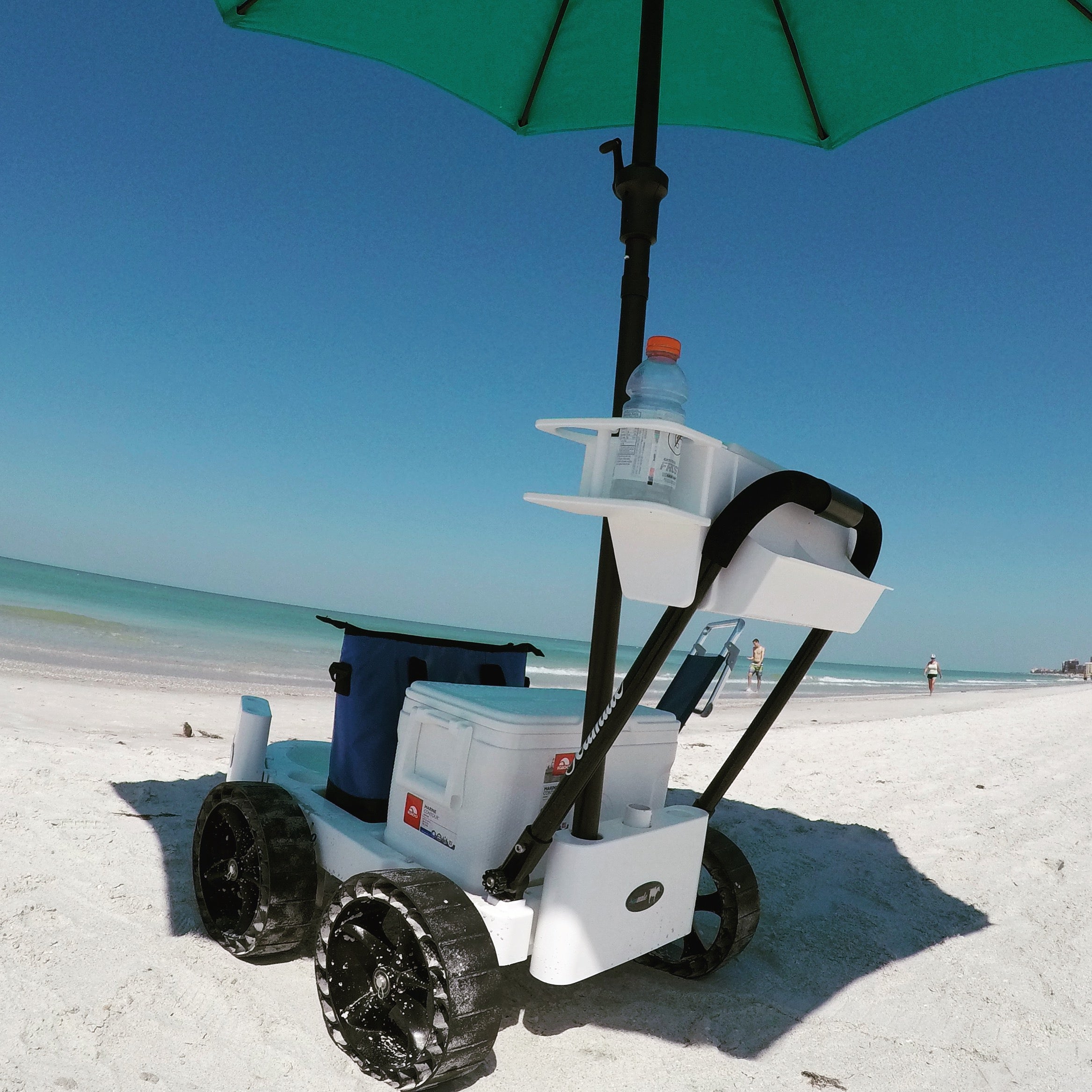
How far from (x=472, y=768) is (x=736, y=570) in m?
0.96

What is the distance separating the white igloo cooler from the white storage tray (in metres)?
0.63

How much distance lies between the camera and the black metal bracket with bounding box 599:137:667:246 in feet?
6.66

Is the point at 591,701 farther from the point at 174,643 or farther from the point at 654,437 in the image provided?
the point at 174,643

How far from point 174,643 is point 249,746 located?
20291 millimetres

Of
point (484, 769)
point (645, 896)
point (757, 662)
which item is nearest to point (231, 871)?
point (484, 769)

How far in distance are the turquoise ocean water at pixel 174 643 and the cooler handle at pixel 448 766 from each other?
385 inches

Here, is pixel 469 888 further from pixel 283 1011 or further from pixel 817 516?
pixel 817 516

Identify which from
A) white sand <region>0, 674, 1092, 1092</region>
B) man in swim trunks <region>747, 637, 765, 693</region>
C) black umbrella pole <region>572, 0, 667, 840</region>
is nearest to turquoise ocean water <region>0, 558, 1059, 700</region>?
man in swim trunks <region>747, 637, 765, 693</region>

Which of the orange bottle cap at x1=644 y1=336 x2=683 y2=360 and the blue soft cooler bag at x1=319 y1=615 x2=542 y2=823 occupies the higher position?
the orange bottle cap at x1=644 y1=336 x2=683 y2=360

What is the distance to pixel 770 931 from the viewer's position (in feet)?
10.6

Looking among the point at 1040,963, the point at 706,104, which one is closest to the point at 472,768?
the point at 1040,963

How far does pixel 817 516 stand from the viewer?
1.99 meters

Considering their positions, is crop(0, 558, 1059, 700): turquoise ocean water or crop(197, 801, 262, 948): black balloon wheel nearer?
crop(197, 801, 262, 948): black balloon wheel

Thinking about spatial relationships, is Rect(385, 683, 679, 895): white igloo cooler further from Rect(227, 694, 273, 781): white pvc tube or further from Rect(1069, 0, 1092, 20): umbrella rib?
Rect(1069, 0, 1092, 20): umbrella rib
